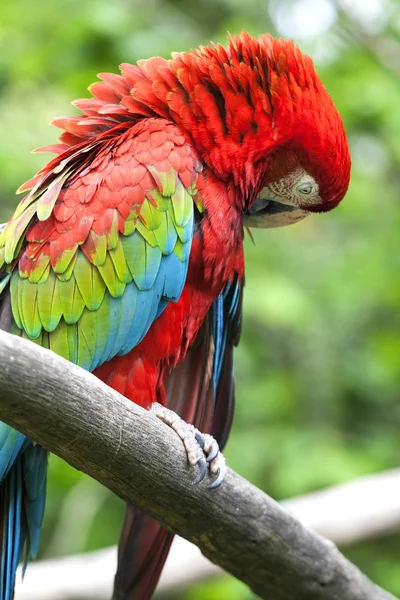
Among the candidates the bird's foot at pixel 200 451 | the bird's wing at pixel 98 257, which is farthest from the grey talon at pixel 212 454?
the bird's wing at pixel 98 257

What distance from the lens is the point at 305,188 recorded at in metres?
2.15

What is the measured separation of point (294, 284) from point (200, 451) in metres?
2.06

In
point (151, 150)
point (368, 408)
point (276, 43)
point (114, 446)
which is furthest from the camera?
point (368, 408)

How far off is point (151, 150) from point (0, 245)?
46cm

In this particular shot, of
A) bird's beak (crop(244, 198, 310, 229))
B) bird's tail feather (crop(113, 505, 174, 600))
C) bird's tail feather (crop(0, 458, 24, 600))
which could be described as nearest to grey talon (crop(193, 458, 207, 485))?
bird's tail feather (crop(0, 458, 24, 600))

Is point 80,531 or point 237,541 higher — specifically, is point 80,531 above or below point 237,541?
above

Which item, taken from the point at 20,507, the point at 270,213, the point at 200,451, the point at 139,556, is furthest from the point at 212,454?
the point at 270,213

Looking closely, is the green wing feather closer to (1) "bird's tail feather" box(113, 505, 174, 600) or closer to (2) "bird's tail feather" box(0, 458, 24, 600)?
(2) "bird's tail feather" box(0, 458, 24, 600)

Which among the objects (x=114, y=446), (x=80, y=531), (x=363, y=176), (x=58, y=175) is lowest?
(x=114, y=446)

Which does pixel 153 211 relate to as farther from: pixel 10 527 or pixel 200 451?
pixel 10 527

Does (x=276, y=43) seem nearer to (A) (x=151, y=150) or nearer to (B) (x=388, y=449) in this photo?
(A) (x=151, y=150)

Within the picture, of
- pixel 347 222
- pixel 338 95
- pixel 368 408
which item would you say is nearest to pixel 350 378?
pixel 368 408

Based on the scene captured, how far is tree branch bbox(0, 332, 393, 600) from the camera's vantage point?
138 centimetres

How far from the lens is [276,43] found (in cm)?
210
